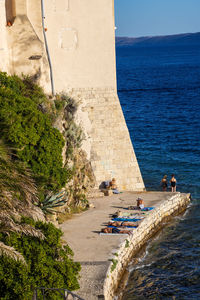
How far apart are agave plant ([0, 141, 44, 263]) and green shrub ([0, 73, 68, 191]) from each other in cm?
309

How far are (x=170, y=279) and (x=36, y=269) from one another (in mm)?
6557

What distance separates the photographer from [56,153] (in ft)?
63.1

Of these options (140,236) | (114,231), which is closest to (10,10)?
(114,231)

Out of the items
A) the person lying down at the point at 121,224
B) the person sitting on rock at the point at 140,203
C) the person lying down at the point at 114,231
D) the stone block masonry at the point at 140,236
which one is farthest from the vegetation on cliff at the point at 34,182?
the person sitting on rock at the point at 140,203

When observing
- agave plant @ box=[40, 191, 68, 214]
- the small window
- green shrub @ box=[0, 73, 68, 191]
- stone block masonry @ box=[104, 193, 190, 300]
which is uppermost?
the small window

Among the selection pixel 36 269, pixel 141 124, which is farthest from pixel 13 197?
pixel 141 124

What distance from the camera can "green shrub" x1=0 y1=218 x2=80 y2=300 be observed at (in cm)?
1213

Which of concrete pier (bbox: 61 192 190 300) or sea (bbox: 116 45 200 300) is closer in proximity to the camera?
concrete pier (bbox: 61 192 190 300)

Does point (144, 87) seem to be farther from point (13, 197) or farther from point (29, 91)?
point (13, 197)

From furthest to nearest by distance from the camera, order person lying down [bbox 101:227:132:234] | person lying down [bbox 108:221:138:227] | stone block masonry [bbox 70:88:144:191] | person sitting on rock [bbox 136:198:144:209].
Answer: stone block masonry [bbox 70:88:144:191]
person sitting on rock [bbox 136:198:144:209]
person lying down [bbox 108:221:138:227]
person lying down [bbox 101:227:132:234]

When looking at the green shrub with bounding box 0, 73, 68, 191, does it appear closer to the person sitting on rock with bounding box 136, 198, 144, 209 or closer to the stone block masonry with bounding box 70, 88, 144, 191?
the person sitting on rock with bounding box 136, 198, 144, 209

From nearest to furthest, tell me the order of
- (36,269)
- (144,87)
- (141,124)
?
1. (36,269)
2. (141,124)
3. (144,87)

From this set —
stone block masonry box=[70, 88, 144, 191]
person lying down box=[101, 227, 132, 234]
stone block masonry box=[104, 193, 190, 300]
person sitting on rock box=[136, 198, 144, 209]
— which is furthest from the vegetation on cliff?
person sitting on rock box=[136, 198, 144, 209]

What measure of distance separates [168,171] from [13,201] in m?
20.6
